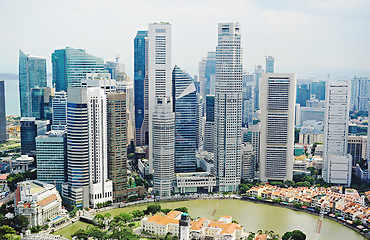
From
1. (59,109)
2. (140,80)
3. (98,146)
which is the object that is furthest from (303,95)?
(98,146)

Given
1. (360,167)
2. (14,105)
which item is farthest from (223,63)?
(14,105)

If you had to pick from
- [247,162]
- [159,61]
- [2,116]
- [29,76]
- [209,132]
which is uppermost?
[159,61]

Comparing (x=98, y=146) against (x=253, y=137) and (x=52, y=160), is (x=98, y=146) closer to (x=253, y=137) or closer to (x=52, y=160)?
(x=52, y=160)

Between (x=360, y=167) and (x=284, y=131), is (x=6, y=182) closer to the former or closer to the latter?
(x=284, y=131)

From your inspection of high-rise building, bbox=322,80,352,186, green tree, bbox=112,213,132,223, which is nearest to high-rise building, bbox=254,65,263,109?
high-rise building, bbox=322,80,352,186

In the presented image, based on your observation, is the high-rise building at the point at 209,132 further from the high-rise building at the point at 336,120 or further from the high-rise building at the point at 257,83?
the high-rise building at the point at 257,83

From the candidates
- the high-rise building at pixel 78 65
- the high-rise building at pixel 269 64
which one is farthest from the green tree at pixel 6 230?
the high-rise building at pixel 269 64
